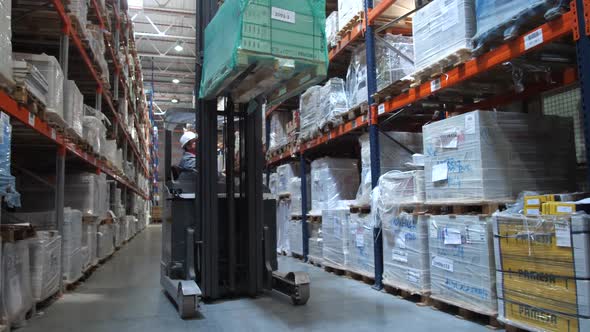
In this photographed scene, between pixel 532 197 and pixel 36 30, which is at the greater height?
pixel 36 30

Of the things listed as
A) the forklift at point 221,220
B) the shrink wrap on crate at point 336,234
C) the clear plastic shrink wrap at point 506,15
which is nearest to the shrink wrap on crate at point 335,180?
the shrink wrap on crate at point 336,234

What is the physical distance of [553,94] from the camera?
17.1 feet

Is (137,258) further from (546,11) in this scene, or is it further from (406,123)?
(546,11)

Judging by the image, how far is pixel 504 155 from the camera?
379cm

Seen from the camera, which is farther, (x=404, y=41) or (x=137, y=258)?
(x=137, y=258)

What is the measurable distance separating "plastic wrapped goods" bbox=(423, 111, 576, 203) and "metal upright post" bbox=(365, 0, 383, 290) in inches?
57.7

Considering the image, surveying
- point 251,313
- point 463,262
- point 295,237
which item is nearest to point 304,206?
point 295,237

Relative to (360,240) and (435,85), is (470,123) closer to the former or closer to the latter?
(435,85)

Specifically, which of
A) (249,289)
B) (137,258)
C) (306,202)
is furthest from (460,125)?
(137,258)

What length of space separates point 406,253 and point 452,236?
0.88m

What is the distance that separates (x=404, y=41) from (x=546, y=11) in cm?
257

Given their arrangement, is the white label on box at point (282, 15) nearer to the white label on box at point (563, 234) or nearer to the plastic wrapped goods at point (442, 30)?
the plastic wrapped goods at point (442, 30)

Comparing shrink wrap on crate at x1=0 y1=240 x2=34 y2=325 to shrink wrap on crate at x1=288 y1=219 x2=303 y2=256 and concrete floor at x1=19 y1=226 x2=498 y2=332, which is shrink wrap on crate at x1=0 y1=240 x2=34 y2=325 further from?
shrink wrap on crate at x1=288 y1=219 x2=303 y2=256

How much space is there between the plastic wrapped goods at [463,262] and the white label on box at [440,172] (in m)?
0.36
